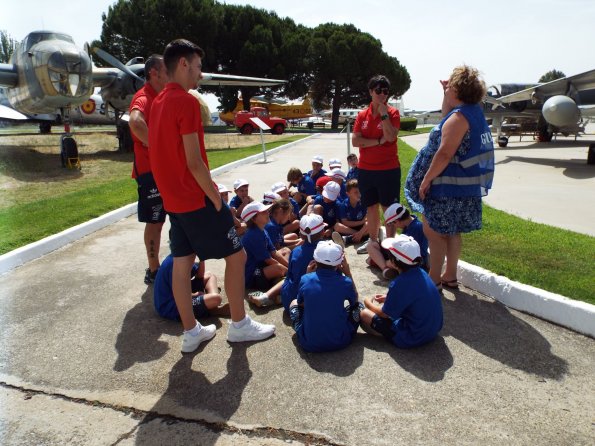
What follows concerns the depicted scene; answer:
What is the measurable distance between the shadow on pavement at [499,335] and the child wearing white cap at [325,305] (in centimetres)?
89

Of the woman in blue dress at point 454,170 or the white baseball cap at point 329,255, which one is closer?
the white baseball cap at point 329,255

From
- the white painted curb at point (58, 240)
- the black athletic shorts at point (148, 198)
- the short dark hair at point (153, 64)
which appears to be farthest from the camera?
the white painted curb at point (58, 240)

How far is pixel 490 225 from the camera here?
6289 mm

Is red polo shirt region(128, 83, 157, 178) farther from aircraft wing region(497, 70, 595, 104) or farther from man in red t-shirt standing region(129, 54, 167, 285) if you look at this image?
aircraft wing region(497, 70, 595, 104)

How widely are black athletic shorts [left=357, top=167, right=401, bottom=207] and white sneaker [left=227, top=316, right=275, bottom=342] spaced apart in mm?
2223

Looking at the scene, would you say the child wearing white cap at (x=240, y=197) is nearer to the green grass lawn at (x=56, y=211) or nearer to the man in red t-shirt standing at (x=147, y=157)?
the man in red t-shirt standing at (x=147, y=157)

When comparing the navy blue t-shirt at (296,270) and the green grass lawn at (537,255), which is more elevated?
the navy blue t-shirt at (296,270)

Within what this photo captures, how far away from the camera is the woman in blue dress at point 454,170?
350 cm

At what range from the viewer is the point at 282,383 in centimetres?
282

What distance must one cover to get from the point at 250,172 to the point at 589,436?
1121 cm

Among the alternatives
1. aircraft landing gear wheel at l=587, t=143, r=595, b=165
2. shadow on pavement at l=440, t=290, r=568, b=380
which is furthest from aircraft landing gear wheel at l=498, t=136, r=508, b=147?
shadow on pavement at l=440, t=290, r=568, b=380

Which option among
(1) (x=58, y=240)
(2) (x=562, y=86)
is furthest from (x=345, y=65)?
(1) (x=58, y=240)

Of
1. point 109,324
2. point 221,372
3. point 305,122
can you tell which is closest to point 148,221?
point 109,324

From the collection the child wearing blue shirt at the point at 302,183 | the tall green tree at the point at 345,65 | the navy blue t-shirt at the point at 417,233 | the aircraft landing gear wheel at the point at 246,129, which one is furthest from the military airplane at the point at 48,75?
the tall green tree at the point at 345,65
